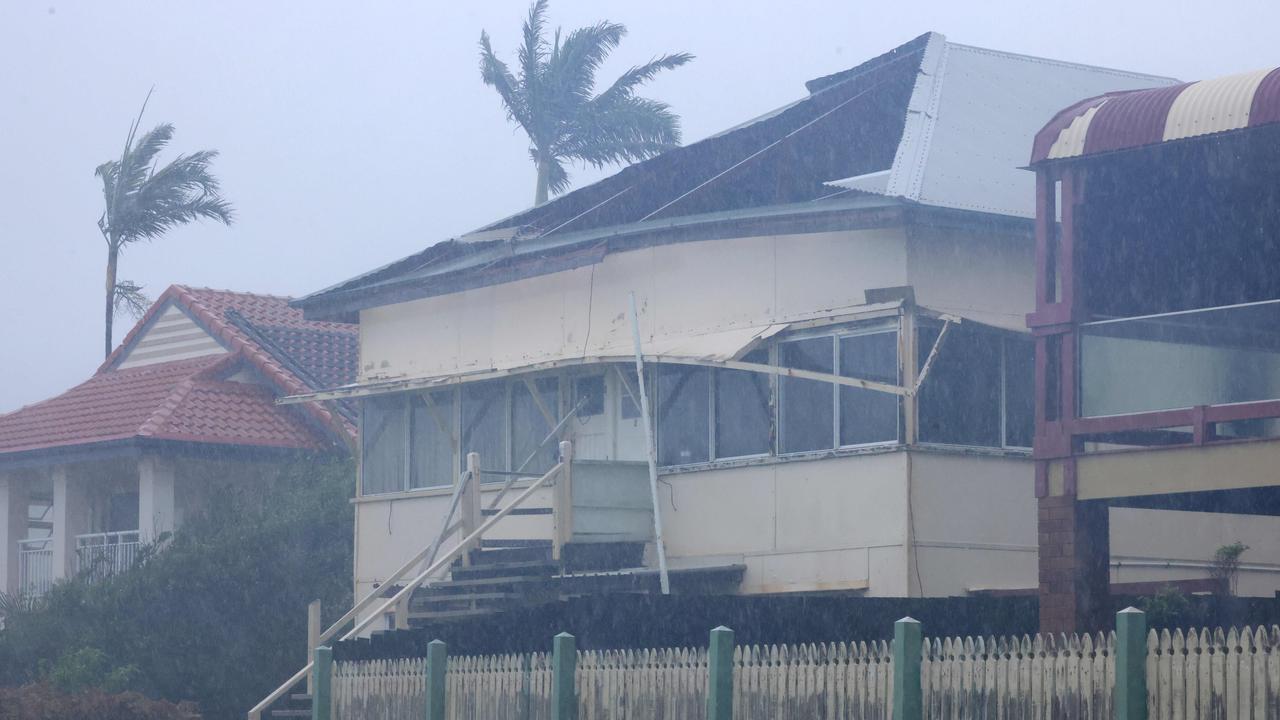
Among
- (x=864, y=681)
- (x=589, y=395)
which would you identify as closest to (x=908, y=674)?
(x=864, y=681)

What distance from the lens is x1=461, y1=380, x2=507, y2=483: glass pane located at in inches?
839

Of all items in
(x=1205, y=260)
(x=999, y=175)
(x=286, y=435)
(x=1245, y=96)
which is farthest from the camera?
(x=286, y=435)

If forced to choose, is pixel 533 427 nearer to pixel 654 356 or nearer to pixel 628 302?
pixel 628 302

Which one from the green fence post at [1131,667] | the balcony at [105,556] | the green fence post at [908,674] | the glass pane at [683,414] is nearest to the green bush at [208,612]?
the balcony at [105,556]

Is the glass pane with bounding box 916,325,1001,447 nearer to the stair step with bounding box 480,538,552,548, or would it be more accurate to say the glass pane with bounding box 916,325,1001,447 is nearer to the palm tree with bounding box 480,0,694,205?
the stair step with bounding box 480,538,552,548

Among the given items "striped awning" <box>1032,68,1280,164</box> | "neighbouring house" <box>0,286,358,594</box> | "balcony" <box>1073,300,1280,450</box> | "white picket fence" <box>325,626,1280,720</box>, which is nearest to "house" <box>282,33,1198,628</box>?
"balcony" <box>1073,300,1280,450</box>

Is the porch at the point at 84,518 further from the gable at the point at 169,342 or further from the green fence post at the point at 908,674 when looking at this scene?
the green fence post at the point at 908,674

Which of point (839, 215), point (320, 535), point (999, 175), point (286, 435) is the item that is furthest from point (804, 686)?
point (286, 435)

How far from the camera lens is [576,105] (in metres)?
38.7

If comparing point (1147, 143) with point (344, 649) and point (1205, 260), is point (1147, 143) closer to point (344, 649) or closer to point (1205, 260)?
point (1205, 260)

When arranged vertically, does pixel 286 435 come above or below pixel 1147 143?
below

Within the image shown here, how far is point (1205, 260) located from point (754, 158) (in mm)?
6149

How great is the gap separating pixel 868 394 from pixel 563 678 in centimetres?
516

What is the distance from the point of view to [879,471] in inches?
660
